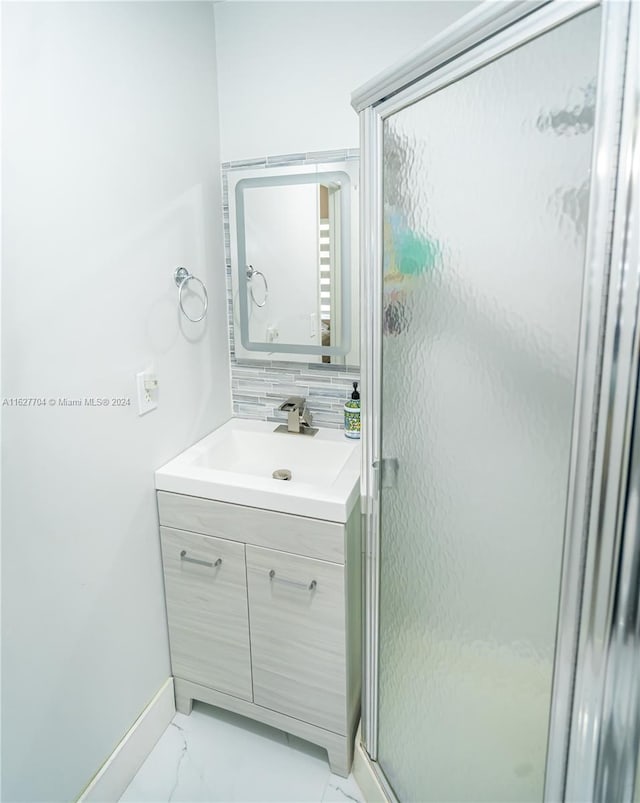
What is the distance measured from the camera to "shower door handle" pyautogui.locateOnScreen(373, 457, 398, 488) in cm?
117

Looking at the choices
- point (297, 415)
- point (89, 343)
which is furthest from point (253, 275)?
point (89, 343)

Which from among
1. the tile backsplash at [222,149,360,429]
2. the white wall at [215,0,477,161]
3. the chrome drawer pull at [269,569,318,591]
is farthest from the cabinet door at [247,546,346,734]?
the white wall at [215,0,477,161]

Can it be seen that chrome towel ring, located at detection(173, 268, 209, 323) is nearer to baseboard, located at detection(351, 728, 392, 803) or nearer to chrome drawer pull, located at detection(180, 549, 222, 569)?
chrome drawer pull, located at detection(180, 549, 222, 569)

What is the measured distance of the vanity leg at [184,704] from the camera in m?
1.65

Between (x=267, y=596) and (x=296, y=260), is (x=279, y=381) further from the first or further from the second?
(x=267, y=596)

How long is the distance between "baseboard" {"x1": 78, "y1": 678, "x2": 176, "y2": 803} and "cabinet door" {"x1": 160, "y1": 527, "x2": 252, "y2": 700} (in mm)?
119

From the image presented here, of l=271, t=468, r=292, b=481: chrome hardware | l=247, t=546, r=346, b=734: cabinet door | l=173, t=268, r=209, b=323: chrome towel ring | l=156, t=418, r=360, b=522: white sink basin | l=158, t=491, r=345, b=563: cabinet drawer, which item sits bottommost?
l=247, t=546, r=346, b=734: cabinet door

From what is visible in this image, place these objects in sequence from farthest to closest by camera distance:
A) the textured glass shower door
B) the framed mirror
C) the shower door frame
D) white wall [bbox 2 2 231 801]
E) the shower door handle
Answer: the framed mirror → the shower door handle → white wall [bbox 2 2 231 801] → the textured glass shower door → the shower door frame

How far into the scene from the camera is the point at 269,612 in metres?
1.44

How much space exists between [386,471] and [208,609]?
2.49ft

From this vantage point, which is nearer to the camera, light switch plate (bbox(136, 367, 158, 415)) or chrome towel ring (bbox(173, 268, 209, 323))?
light switch plate (bbox(136, 367, 158, 415))

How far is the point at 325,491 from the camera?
4.41 feet

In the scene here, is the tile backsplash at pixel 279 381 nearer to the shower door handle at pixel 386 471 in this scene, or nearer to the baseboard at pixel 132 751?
the shower door handle at pixel 386 471

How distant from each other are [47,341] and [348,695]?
1231 mm
